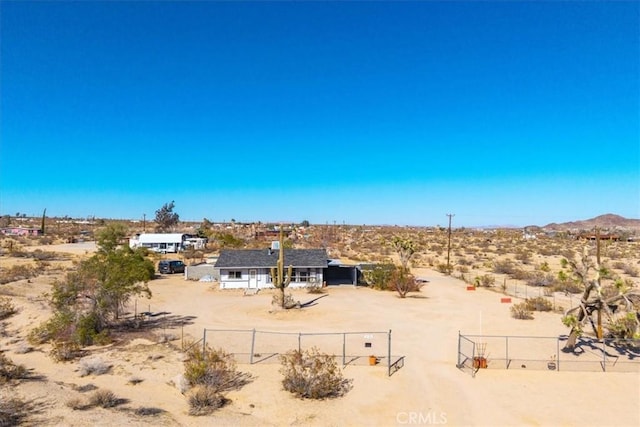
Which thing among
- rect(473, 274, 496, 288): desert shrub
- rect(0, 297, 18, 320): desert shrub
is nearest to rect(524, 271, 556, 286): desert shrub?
rect(473, 274, 496, 288): desert shrub

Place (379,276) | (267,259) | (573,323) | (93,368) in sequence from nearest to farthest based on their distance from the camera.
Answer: (93,368) → (573,323) → (379,276) → (267,259)

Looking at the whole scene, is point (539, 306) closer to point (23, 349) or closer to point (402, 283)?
point (402, 283)

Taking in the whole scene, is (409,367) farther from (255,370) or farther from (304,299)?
(304,299)

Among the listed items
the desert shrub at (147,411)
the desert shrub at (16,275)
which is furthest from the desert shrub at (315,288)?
the desert shrub at (16,275)

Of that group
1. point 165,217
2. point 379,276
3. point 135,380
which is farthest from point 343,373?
point 165,217

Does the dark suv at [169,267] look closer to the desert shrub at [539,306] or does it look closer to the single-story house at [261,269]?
the single-story house at [261,269]

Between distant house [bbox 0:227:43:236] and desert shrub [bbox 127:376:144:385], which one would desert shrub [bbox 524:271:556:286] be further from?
distant house [bbox 0:227:43:236]
